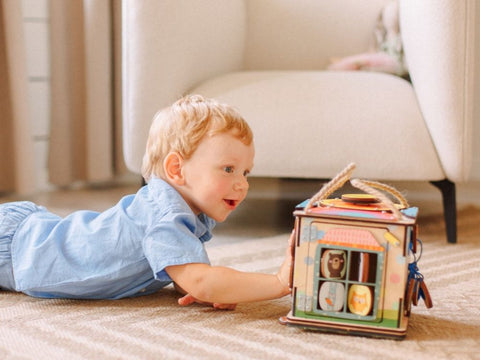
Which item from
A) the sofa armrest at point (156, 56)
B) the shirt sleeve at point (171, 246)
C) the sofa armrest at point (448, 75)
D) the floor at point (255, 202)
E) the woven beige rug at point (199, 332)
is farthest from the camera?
the floor at point (255, 202)

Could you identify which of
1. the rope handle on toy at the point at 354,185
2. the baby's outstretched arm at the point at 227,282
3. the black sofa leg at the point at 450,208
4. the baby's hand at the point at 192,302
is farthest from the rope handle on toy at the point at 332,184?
the black sofa leg at the point at 450,208

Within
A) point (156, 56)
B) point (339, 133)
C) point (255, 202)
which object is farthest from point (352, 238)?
point (255, 202)

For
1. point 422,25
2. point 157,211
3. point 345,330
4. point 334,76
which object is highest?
point 422,25

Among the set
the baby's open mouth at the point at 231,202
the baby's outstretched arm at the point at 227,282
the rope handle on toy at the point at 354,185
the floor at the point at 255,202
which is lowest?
the floor at the point at 255,202

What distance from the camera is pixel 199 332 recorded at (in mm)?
928

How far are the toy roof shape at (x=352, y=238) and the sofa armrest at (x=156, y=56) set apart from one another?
824mm

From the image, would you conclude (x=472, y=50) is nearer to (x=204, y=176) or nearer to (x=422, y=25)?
(x=422, y=25)

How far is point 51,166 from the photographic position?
7.62 ft

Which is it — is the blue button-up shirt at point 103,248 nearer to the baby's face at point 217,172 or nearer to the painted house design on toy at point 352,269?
the baby's face at point 217,172

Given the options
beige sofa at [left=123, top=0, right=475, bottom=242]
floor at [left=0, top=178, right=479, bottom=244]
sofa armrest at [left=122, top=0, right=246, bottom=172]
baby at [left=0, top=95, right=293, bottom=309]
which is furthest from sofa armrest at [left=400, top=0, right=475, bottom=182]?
baby at [left=0, top=95, right=293, bottom=309]

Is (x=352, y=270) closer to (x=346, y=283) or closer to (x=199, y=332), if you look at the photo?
(x=346, y=283)

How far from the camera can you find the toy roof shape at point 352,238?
88cm

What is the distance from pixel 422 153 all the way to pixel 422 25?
11.4 inches

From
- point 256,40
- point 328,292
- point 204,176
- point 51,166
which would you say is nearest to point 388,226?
point 328,292
